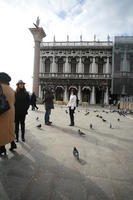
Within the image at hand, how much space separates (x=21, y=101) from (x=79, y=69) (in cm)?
3298

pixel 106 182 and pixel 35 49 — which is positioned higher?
pixel 35 49

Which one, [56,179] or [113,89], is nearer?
[56,179]

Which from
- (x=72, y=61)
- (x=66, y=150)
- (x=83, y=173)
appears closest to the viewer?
(x=83, y=173)

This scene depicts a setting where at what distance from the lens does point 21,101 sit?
484cm

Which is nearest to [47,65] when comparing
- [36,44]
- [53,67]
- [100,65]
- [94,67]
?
[53,67]

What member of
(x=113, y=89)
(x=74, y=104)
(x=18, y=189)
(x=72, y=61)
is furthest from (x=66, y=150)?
(x=72, y=61)

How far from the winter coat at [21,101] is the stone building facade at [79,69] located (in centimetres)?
3101

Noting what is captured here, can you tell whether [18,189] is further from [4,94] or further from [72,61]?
[72,61]

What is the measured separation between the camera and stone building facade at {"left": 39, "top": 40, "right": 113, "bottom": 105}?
36.0 metres

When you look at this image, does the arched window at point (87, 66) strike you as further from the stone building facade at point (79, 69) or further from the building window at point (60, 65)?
the building window at point (60, 65)

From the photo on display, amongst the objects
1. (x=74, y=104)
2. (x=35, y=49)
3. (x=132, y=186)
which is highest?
(x=35, y=49)

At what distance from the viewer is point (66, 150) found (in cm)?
441

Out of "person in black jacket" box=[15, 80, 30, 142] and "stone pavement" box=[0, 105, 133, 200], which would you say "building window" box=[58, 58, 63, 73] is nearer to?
"person in black jacket" box=[15, 80, 30, 142]

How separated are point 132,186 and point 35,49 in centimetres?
2741
